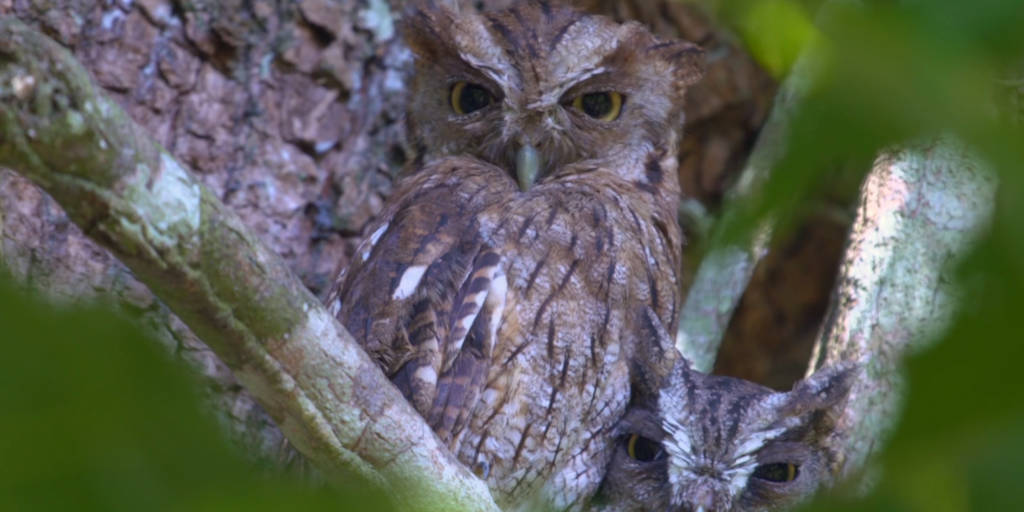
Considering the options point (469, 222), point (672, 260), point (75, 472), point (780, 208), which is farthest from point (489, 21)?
point (75, 472)

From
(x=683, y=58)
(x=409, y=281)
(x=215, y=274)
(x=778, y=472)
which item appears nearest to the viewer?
(x=215, y=274)

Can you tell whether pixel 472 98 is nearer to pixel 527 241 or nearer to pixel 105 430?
pixel 527 241

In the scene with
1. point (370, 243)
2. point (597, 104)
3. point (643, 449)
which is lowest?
point (643, 449)

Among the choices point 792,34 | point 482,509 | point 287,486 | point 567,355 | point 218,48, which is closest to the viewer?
point 287,486

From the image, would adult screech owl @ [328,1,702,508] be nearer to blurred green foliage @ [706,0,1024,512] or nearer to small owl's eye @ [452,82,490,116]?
small owl's eye @ [452,82,490,116]

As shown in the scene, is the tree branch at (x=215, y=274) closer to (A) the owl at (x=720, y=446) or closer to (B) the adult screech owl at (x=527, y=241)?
(B) the adult screech owl at (x=527, y=241)

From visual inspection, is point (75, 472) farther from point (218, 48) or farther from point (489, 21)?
point (218, 48)

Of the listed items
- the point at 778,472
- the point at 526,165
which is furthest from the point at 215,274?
the point at 778,472
